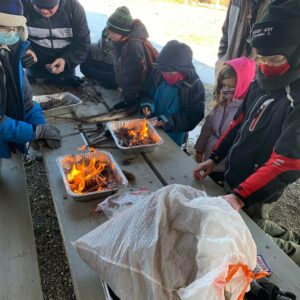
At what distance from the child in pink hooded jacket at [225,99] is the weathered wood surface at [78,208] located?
0.70 meters

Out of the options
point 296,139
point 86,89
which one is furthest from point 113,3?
point 296,139

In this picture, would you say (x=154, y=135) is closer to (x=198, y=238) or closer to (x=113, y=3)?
(x=198, y=238)

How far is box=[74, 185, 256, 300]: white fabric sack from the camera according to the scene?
0.85 meters

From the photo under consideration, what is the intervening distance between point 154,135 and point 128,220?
51.3 inches

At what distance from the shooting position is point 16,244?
1747 mm

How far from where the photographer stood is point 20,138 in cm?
214

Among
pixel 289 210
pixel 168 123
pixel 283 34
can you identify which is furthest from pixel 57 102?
pixel 289 210

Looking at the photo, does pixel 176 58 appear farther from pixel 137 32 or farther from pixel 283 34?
pixel 283 34

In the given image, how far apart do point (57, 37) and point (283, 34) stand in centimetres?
249

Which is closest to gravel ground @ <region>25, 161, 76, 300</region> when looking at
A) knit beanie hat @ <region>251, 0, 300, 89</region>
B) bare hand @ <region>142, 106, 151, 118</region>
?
bare hand @ <region>142, 106, 151, 118</region>

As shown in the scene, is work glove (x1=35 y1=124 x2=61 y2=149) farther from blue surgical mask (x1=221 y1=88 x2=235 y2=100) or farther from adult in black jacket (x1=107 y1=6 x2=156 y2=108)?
blue surgical mask (x1=221 y1=88 x2=235 y2=100)

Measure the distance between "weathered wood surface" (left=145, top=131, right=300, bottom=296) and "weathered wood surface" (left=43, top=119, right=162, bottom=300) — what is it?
0.10 metres

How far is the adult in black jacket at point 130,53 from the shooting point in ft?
9.21

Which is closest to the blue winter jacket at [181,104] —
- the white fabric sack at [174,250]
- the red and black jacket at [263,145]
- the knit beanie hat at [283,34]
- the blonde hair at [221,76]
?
the blonde hair at [221,76]
